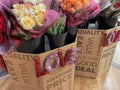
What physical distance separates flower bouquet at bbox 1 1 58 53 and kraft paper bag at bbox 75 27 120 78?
28 cm

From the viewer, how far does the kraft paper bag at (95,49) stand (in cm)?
85

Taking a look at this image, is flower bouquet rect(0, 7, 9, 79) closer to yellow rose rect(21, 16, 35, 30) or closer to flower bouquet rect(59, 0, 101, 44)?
yellow rose rect(21, 16, 35, 30)

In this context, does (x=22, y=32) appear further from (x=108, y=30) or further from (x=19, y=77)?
(x=108, y=30)

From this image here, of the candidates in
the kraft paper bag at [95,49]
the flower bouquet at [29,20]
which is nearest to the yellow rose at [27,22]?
the flower bouquet at [29,20]

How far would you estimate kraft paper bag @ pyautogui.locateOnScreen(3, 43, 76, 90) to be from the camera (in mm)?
684

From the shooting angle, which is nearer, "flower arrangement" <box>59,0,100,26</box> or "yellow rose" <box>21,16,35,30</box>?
"yellow rose" <box>21,16,35,30</box>

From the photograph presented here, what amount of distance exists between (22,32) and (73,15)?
23 cm

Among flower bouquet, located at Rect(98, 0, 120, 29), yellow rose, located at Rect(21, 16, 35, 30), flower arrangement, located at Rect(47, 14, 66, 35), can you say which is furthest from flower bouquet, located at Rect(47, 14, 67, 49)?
flower bouquet, located at Rect(98, 0, 120, 29)

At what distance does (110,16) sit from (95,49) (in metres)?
0.18

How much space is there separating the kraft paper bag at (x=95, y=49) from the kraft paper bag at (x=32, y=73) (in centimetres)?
14

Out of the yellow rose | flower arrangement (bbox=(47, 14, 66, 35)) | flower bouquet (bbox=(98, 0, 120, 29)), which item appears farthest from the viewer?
flower bouquet (bbox=(98, 0, 120, 29))

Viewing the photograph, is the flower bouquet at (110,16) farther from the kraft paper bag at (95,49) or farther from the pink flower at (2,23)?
the pink flower at (2,23)

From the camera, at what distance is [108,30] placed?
83cm

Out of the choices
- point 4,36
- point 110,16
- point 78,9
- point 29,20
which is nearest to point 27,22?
point 29,20
